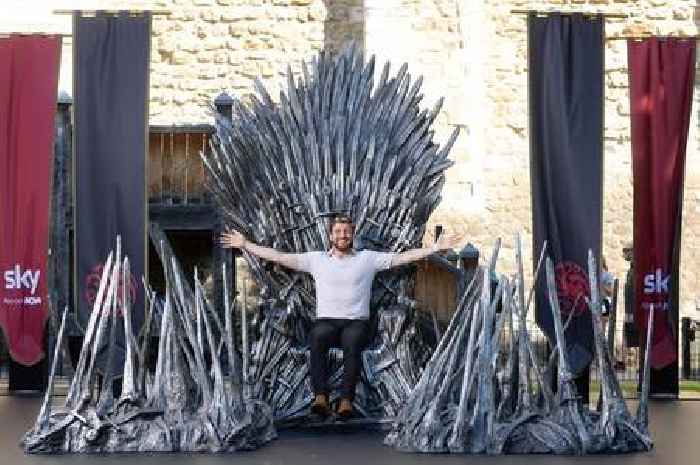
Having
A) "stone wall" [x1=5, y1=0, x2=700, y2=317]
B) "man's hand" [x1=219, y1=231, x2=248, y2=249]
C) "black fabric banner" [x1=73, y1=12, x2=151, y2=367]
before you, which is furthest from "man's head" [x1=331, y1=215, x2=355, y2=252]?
"stone wall" [x1=5, y1=0, x2=700, y2=317]

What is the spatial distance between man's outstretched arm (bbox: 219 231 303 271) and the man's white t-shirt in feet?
0.14

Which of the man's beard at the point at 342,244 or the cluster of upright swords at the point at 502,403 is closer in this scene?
the cluster of upright swords at the point at 502,403

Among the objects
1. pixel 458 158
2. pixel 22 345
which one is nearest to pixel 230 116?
pixel 22 345

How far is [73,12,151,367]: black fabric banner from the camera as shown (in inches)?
544

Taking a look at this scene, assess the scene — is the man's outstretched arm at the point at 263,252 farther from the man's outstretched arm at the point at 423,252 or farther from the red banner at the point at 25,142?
the red banner at the point at 25,142

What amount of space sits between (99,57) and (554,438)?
4744mm

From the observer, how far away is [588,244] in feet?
45.7

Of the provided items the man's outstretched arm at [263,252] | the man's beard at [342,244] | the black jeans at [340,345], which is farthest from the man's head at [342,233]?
the black jeans at [340,345]

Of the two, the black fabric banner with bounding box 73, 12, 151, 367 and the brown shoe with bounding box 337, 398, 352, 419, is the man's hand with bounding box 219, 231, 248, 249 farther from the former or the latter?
the black fabric banner with bounding box 73, 12, 151, 367

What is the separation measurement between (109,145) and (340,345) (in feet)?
9.16

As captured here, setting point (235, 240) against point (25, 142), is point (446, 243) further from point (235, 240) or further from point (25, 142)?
point (25, 142)

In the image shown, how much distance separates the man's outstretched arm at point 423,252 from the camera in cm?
1192

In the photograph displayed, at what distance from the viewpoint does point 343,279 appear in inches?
473

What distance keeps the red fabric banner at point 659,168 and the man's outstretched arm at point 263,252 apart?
3376mm
